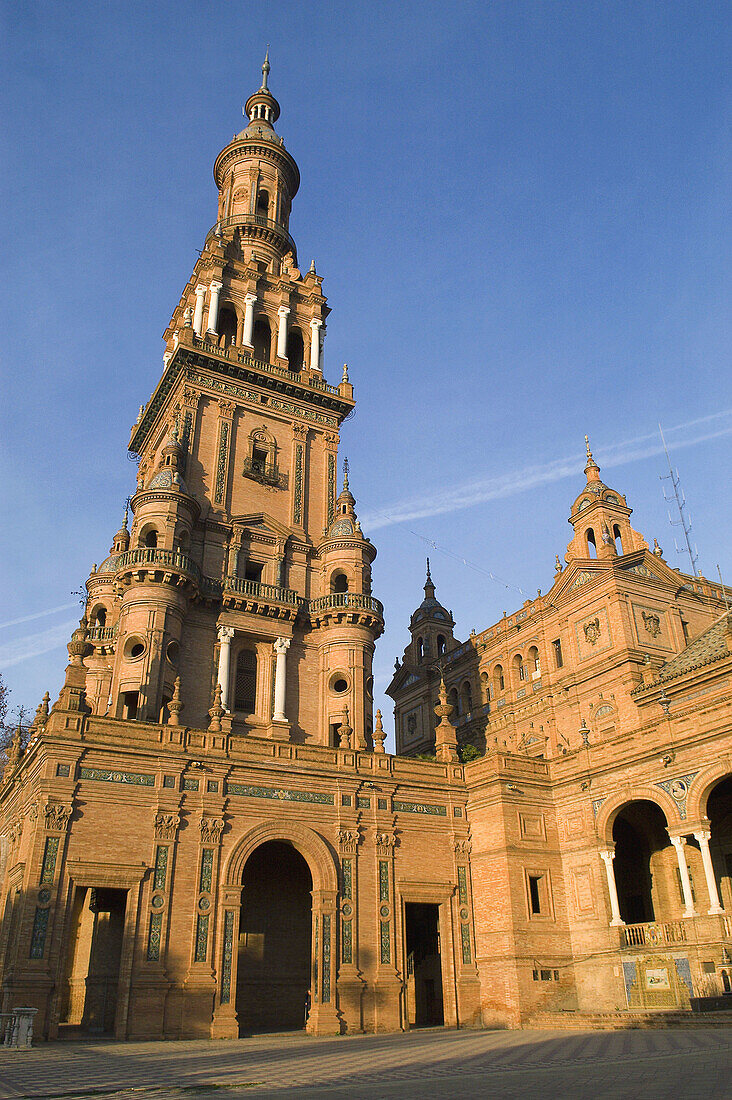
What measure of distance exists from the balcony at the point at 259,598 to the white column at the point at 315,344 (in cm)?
1520

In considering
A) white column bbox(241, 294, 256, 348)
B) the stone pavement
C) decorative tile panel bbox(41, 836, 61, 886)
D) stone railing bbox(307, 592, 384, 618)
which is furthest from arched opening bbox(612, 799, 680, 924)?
white column bbox(241, 294, 256, 348)

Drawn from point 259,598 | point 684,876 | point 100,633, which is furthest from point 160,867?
point 100,633

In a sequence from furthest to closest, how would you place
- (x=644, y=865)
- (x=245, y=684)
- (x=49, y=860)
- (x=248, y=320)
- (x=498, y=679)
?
(x=498, y=679)
(x=248, y=320)
(x=245, y=684)
(x=644, y=865)
(x=49, y=860)

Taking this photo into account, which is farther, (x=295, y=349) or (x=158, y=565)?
(x=295, y=349)

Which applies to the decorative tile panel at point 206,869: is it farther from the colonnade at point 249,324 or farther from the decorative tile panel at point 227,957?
the colonnade at point 249,324

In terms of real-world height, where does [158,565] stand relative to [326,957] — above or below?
above

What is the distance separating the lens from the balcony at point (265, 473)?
44.6 meters

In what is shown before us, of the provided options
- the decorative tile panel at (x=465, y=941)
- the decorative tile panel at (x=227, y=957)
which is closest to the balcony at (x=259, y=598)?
the decorative tile panel at (x=227, y=957)

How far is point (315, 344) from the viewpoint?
5109cm

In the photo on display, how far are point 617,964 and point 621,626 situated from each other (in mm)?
21348

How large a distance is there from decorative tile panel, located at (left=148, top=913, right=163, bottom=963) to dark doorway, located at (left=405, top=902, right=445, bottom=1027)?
1334cm

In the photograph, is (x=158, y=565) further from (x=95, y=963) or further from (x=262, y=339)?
(x=262, y=339)

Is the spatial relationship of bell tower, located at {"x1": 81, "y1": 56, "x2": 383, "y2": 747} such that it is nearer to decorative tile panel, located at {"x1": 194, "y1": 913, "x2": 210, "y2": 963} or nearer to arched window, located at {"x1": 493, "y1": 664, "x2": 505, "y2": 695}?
decorative tile panel, located at {"x1": 194, "y1": 913, "x2": 210, "y2": 963}

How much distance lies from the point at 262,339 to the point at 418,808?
1196 inches
